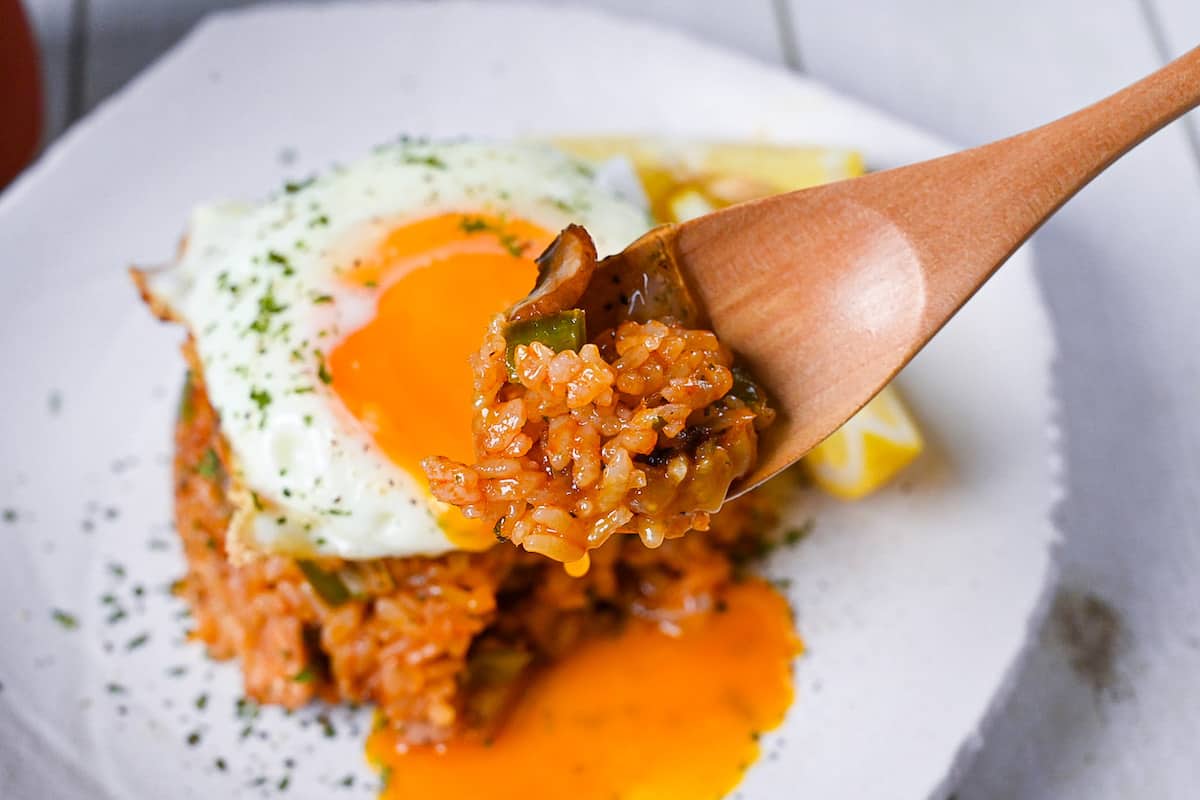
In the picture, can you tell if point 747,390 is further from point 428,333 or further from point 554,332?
point 428,333

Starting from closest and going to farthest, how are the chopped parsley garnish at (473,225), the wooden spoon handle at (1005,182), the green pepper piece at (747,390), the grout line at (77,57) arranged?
the wooden spoon handle at (1005,182) < the green pepper piece at (747,390) < the chopped parsley garnish at (473,225) < the grout line at (77,57)

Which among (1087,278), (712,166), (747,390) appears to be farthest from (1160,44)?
(747,390)

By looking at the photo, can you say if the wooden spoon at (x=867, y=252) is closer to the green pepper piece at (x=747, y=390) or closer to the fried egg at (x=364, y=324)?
the green pepper piece at (x=747, y=390)

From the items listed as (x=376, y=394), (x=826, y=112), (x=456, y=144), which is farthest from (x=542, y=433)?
(x=826, y=112)

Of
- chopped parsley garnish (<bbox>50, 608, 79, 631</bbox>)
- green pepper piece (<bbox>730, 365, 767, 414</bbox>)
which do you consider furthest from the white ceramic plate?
green pepper piece (<bbox>730, 365, 767, 414</bbox>)

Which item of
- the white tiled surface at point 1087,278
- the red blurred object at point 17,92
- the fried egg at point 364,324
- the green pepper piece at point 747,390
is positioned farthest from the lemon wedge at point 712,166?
the red blurred object at point 17,92

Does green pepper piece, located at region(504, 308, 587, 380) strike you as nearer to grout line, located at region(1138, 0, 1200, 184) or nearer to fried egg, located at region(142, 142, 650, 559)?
fried egg, located at region(142, 142, 650, 559)

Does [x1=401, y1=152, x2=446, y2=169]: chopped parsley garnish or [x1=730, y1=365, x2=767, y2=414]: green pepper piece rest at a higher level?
[x1=401, y1=152, x2=446, y2=169]: chopped parsley garnish
